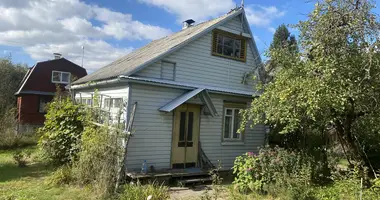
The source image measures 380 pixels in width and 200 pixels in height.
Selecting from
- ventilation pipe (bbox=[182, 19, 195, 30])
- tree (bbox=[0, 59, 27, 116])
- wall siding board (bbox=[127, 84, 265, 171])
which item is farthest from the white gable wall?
tree (bbox=[0, 59, 27, 116])

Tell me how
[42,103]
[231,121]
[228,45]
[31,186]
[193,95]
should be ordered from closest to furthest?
1. [31,186]
2. [193,95]
3. [231,121]
4. [228,45]
5. [42,103]

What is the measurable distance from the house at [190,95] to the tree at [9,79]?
16406 mm

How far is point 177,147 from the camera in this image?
10.5 meters

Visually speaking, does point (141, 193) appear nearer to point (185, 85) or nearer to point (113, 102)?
point (113, 102)

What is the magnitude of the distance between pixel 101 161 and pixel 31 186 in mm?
2823

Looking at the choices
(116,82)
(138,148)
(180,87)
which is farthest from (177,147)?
(116,82)

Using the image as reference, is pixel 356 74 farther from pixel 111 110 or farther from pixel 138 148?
pixel 111 110

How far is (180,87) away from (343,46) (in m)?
5.50

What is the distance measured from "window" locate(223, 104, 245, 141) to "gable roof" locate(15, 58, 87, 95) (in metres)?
19.0

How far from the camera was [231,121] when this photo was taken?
1220cm

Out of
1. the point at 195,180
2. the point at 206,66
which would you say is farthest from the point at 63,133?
the point at 206,66

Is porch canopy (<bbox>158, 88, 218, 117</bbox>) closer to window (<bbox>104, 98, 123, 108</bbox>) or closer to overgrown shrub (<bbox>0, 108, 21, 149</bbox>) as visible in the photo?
window (<bbox>104, 98, 123, 108</bbox>)

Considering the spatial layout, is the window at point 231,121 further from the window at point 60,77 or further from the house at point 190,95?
the window at point 60,77

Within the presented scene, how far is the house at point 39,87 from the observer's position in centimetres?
2361
